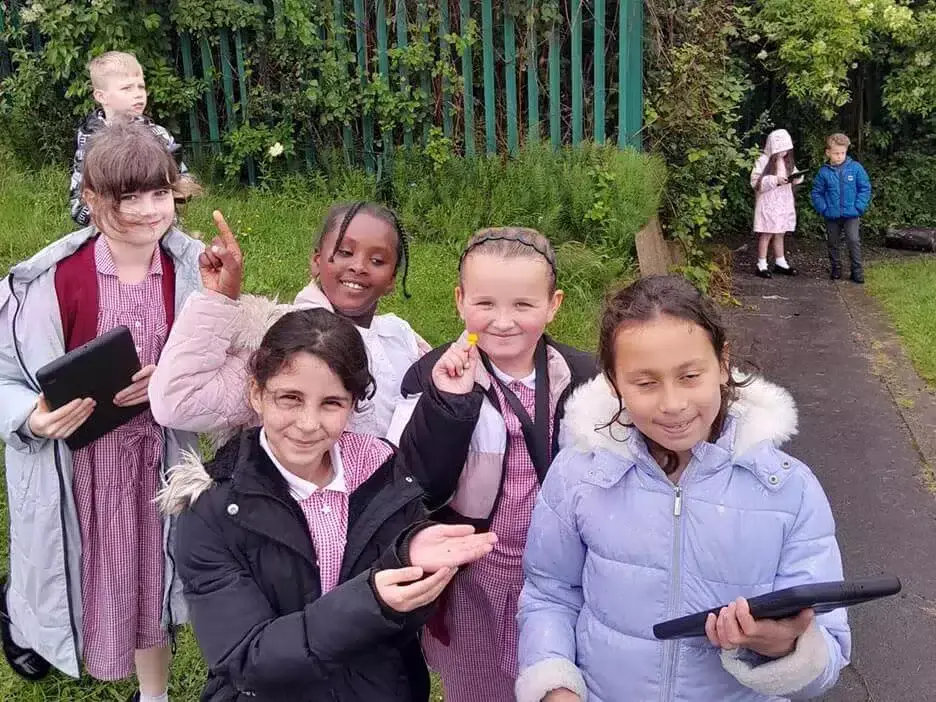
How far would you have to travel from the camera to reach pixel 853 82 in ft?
40.6

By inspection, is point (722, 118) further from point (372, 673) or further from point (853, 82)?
point (372, 673)

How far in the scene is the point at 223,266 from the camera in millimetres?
2191

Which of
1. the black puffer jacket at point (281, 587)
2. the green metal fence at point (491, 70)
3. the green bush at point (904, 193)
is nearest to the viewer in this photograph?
the black puffer jacket at point (281, 587)

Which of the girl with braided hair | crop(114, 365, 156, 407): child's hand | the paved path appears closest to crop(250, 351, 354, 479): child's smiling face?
the girl with braided hair

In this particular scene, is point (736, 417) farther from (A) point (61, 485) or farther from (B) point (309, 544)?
(A) point (61, 485)

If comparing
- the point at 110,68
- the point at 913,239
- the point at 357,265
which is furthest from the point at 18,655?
the point at 913,239

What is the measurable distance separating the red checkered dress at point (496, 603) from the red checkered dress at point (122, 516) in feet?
2.82

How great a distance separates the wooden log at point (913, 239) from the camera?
11.6 m

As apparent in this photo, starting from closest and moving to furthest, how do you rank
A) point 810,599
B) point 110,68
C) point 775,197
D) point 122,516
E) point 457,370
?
1. point 810,599
2. point 457,370
3. point 122,516
4. point 110,68
5. point 775,197

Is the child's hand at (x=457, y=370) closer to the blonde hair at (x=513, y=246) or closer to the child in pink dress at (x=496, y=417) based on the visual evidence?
the child in pink dress at (x=496, y=417)

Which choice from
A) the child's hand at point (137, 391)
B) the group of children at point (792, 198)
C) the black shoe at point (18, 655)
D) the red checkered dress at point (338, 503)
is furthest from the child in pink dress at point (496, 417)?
the group of children at point (792, 198)

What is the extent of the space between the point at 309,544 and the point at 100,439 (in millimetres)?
962

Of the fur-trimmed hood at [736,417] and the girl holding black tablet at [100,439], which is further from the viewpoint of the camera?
the girl holding black tablet at [100,439]

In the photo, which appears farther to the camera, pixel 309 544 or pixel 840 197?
pixel 840 197
